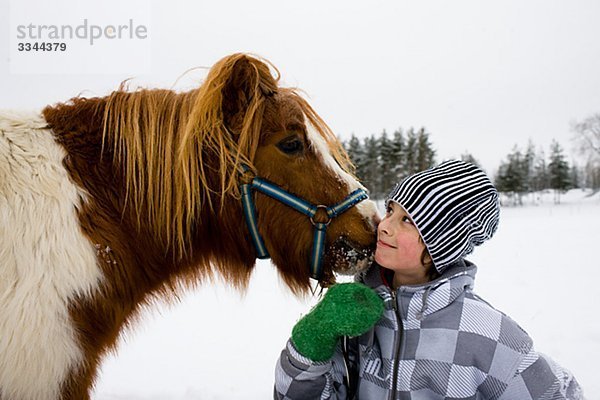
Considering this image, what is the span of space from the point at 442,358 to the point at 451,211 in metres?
0.54

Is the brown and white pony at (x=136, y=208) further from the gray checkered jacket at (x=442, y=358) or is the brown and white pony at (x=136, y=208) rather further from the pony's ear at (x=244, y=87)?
the gray checkered jacket at (x=442, y=358)

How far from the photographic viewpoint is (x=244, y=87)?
2057 mm

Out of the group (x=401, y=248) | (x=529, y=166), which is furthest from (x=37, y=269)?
(x=529, y=166)

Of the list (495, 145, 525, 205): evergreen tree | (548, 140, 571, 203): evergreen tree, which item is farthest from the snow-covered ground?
(548, 140, 571, 203): evergreen tree

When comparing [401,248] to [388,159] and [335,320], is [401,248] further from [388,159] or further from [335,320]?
[388,159]

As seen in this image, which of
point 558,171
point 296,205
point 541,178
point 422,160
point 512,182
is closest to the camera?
point 296,205

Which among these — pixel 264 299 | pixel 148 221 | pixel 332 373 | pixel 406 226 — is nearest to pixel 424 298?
pixel 406 226

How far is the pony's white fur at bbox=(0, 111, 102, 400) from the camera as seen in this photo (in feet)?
5.08

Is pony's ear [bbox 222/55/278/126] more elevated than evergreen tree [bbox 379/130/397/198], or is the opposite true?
pony's ear [bbox 222/55/278/126]

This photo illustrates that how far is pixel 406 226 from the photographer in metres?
1.73

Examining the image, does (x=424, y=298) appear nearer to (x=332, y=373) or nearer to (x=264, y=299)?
(x=332, y=373)

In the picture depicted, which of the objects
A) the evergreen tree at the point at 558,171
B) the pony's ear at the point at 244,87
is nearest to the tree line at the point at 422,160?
the evergreen tree at the point at 558,171

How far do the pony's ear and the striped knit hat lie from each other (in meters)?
0.91

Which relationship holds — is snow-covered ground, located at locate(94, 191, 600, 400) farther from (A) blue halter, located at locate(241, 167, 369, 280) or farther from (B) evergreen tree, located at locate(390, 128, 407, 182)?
(B) evergreen tree, located at locate(390, 128, 407, 182)
